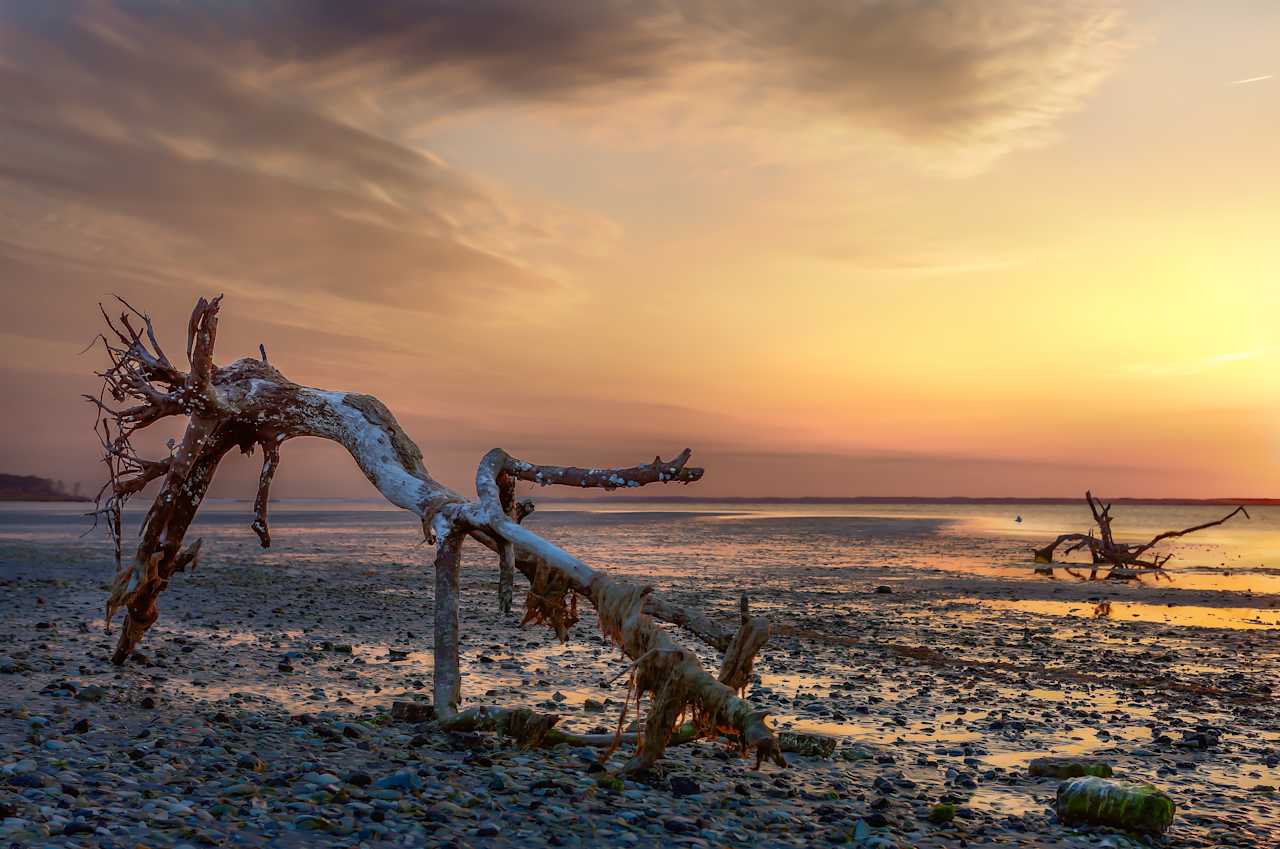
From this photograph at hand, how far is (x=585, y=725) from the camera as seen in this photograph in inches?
390

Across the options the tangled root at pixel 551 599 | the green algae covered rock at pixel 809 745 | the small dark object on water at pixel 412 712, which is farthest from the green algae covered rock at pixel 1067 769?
the small dark object on water at pixel 412 712

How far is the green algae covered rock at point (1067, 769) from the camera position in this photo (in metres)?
8.55

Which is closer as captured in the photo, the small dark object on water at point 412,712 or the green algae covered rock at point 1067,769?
the green algae covered rock at point 1067,769

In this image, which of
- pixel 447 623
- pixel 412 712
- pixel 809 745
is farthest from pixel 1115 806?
pixel 412 712

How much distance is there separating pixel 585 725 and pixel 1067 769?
4.99m

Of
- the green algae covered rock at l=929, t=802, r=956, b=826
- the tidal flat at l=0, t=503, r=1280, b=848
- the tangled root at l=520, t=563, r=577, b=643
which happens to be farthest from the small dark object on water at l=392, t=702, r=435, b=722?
the green algae covered rock at l=929, t=802, r=956, b=826

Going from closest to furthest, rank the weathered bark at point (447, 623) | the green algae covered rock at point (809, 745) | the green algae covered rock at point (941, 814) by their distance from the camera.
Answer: the green algae covered rock at point (941, 814) → the green algae covered rock at point (809, 745) → the weathered bark at point (447, 623)

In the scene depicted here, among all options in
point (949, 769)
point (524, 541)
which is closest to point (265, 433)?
point (524, 541)

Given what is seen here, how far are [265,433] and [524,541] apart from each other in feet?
17.9

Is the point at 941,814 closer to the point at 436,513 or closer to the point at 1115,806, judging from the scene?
the point at 1115,806

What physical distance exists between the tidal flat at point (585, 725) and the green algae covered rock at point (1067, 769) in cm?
27

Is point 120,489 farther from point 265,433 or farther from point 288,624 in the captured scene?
point 288,624

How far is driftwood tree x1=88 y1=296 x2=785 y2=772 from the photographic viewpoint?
7.55m

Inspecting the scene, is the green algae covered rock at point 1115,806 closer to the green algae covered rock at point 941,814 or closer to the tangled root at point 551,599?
the green algae covered rock at point 941,814
